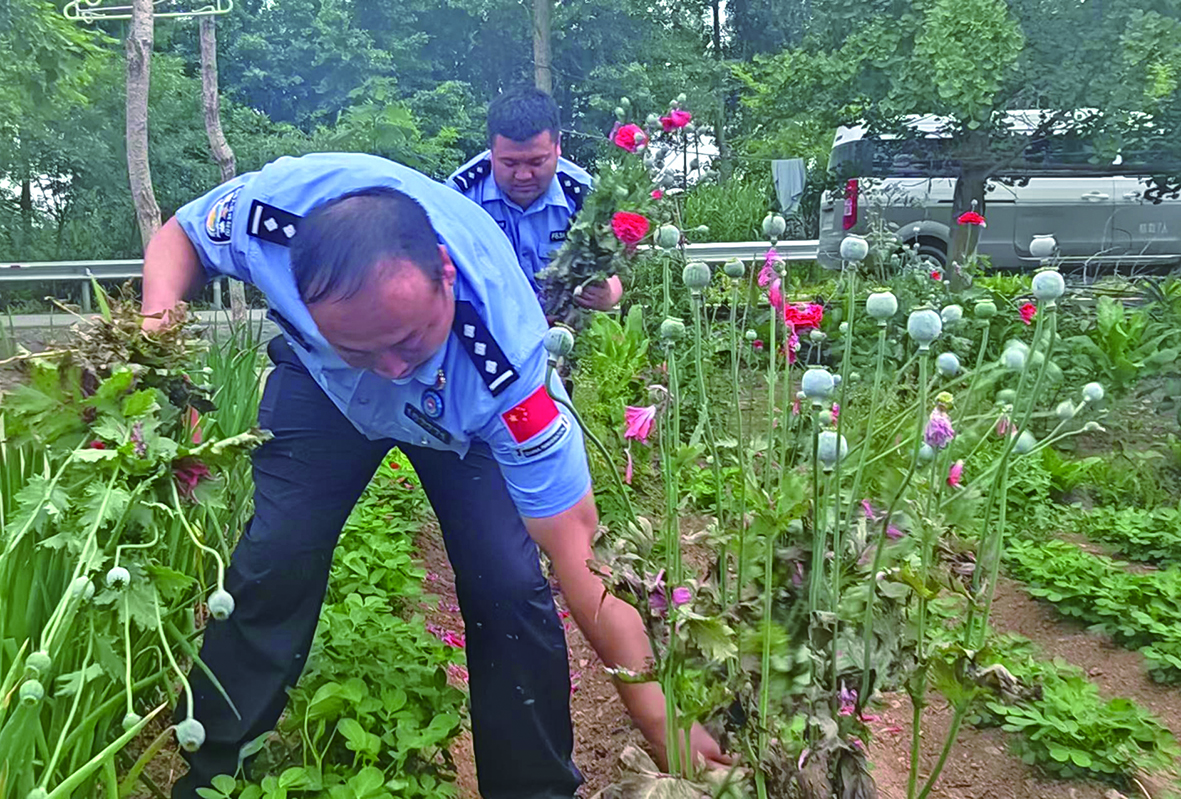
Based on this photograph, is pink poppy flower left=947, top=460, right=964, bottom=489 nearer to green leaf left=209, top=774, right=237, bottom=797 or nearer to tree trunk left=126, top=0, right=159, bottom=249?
green leaf left=209, top=774, right=237, bottom=797

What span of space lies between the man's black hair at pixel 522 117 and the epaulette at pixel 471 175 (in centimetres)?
26

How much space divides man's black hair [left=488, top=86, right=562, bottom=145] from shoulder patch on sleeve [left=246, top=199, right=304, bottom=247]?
Result: 1241 millimetres

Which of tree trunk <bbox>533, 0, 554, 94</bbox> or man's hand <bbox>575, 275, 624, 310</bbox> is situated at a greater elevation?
tree trunk <bbox>533, 0, 554, 94</bbox>

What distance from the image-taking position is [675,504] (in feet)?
4.52

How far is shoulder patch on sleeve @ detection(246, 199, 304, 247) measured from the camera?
1.78 metres

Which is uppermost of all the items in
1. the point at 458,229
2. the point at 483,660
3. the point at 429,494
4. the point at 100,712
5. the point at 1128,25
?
the point at 1128,25

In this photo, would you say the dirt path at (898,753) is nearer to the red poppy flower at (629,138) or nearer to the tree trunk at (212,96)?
the red poppy flower at (629,138)

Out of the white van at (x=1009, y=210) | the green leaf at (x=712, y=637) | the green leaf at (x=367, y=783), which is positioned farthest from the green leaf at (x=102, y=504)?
the white van at (x=1009, y=210)

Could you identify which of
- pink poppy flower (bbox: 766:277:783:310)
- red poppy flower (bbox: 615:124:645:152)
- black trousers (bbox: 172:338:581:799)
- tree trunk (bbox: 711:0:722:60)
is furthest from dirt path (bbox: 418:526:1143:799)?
tree trunk (bbox: 711:0:722:60)

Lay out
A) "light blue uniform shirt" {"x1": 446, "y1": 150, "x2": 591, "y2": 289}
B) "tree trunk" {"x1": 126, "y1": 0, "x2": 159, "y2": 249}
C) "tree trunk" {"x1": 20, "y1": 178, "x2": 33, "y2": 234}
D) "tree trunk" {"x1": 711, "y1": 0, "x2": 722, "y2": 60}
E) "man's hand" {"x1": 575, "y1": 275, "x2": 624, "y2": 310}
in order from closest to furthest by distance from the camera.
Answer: "man's hand" {"x1": 575, "y1": 275, "x2": 624, "y2": 310} < "light blue uniform shirt" {"x1": 446, "y1": 150, "x2": 591, "y2": 289} < "tree trunk" {"x1": 126, "y1": 0, "x2": 159, "y2": 249} < "tree trunk" {"x1": 20, "y1": 178, "x2": 33, "y2": 234} < "tree trunk" {"x1": 711, "y1": 0, "x2": 722, "y2": 60}

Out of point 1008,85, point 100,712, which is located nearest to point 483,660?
point 100,712

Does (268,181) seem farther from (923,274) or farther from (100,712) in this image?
(923,274)

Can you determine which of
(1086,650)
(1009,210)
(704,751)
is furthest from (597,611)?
(1009,210)

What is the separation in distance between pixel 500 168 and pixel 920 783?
6.35ft
